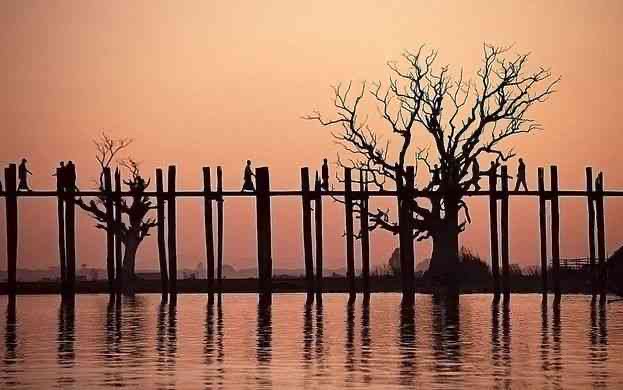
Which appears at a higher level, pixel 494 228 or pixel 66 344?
pixel 494 228

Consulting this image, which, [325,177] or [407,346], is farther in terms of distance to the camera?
[325,177]

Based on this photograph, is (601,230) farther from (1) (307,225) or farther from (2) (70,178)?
(2) (70,178)

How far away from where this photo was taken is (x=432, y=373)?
1407cm

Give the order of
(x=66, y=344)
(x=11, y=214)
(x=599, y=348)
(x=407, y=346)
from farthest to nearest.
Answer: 1. (x=11, y=214)
2. (x=66, y=344)
3. (x=407, y=346)
4. (x=599, y=348)

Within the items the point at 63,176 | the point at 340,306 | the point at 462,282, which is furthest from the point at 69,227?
the point at 462,282

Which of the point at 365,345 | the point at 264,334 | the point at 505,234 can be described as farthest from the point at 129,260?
the point at 365,345

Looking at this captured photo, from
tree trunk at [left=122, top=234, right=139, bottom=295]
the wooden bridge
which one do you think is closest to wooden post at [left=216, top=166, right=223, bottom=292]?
the wooden bridge

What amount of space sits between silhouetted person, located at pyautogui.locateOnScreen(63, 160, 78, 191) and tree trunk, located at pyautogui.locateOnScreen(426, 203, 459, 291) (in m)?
10.1

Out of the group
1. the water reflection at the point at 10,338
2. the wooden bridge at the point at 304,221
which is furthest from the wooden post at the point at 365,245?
the water reflection at the point at 10,338

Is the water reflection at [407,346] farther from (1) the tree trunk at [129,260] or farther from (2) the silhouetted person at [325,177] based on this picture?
(1) the tree trunk at [129,260]

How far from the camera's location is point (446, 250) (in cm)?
4041

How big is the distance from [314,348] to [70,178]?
58.9 feet

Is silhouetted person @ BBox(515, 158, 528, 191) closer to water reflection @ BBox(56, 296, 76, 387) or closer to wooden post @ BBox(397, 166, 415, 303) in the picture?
wooden post @ BBox(397, 166, 415, 303)

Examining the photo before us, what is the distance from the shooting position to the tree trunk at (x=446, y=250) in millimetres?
39469
